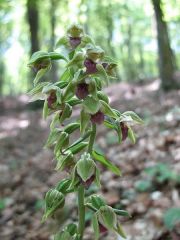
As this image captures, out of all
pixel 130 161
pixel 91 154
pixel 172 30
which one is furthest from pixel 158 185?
pixel 172 30

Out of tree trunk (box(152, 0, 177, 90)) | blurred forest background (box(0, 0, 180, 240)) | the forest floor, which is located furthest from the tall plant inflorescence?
tree trunk (box(152, 0, 177, 90))

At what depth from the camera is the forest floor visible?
13.7 ft

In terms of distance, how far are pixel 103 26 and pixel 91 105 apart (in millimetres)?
23144

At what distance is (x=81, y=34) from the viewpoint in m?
2.16

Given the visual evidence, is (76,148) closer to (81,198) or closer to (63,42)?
(81,198)

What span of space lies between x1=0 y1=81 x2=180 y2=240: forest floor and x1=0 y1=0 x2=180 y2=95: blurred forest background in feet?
6.26

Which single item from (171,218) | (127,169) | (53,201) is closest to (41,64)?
(53,201)

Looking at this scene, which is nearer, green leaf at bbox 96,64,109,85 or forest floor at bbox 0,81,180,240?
green leaf at bbox 96,64,109,85

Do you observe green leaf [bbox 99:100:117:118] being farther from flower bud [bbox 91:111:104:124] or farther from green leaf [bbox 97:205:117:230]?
green leaf [bbox 97:205:117:230]

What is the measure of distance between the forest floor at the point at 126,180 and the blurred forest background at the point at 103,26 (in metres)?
1.91

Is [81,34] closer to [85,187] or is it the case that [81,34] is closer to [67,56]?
[67,56]

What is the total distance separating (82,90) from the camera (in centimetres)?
195

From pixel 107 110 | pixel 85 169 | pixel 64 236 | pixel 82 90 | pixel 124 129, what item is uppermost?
pixel 82 90

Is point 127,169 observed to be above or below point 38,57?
below
